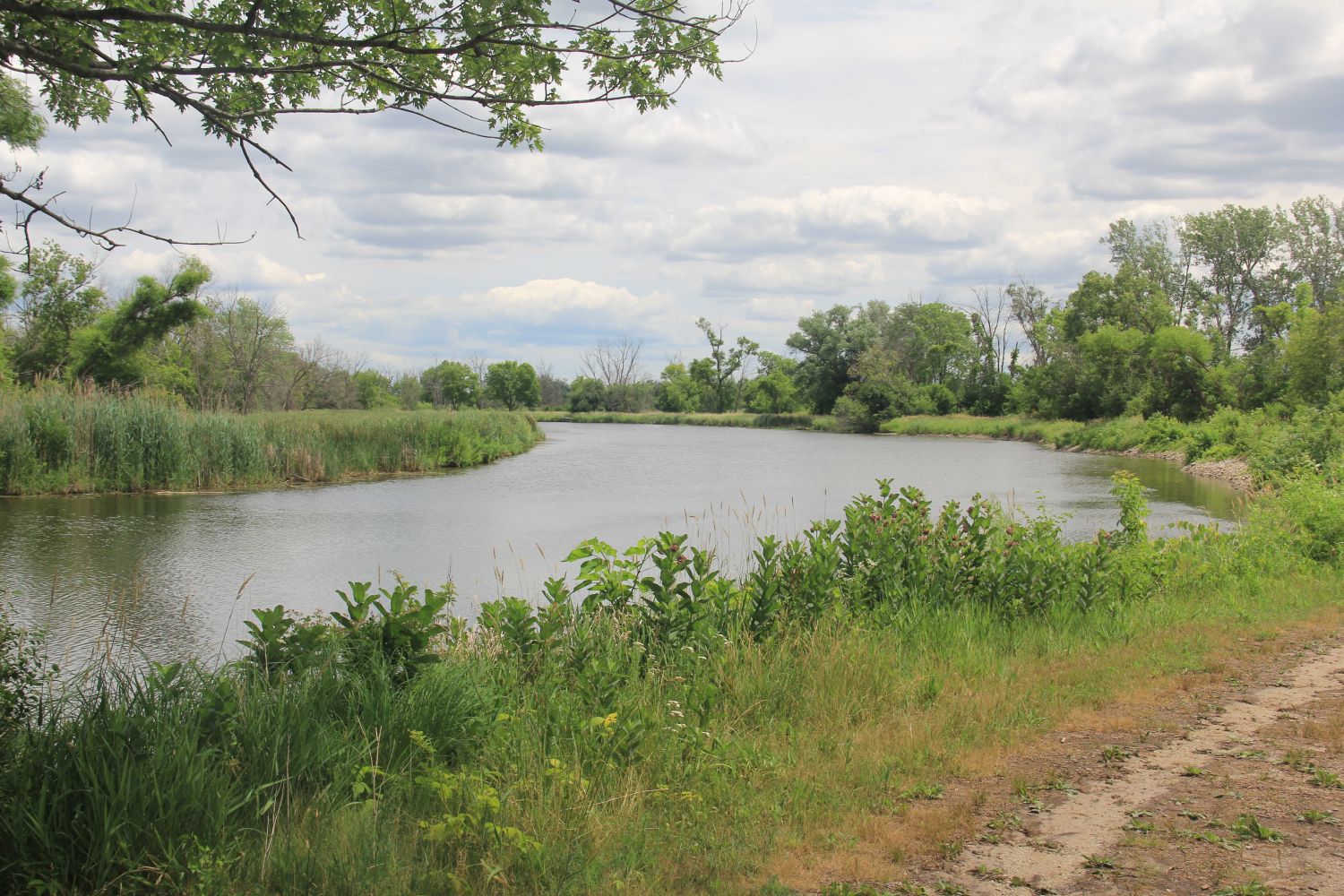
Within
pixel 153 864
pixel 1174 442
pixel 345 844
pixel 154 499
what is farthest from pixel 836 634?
pixel 1174 442

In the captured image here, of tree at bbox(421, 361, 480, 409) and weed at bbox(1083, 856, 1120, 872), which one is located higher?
tree at bbox(421, 361, 480, 409)

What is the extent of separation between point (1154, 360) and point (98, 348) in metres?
42.5

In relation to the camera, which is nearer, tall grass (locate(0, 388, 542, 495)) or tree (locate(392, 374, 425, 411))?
tall grass (locate(0, 388, 542, 495))

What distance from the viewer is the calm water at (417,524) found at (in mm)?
10523

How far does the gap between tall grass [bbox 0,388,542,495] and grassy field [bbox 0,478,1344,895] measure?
56.4 feet

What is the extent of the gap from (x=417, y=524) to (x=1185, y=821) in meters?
15.4

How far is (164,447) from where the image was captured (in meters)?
21.4

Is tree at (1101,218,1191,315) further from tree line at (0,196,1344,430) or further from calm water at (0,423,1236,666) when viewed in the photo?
calm water at (0,423,1236,666)

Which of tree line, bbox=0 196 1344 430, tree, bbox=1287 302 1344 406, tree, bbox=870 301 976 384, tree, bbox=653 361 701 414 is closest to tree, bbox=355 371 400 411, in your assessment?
tree line, bbox=0 196 1344 430

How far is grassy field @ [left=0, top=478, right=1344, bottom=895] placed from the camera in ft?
11.3

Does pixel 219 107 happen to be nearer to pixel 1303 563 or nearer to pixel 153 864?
pixel 153 864

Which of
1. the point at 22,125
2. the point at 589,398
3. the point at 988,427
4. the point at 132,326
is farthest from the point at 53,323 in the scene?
the point at 589,398

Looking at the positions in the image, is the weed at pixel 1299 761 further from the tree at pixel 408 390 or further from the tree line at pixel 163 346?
the tree at pixel 408 390

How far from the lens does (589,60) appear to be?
4395 mm
